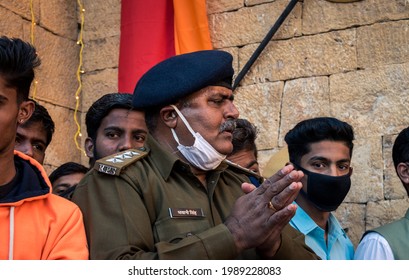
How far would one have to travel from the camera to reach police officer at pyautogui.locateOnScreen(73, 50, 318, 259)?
9.30 ft

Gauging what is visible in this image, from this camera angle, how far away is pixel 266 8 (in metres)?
6.40

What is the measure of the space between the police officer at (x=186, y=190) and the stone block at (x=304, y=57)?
2.70 meters

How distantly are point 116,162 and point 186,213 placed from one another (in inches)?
13.2

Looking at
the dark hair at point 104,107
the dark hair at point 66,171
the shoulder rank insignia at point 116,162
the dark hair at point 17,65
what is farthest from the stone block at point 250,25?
the dark hair at point 17,65

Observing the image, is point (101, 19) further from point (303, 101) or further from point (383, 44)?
point (383, 44)

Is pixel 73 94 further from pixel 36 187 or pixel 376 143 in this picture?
pixel 36 187

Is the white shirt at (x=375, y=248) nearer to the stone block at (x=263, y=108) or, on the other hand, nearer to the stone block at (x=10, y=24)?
the stone block at (x=263, y=108)

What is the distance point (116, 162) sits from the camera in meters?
3.04

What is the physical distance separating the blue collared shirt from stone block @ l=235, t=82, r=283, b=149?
1.96 metres

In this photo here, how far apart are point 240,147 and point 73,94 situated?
241cm

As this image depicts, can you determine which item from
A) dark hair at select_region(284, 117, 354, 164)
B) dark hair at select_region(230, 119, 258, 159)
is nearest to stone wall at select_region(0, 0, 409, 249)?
dark hair at select_region(230, 119, 258, 159)

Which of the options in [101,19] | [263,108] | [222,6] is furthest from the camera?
[101,19]

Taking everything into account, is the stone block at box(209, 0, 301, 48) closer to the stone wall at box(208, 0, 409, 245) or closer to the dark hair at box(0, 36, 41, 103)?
the stone wall at box(208, 0, 409, 245)

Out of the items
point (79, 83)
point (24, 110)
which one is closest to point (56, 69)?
point (79, 83)
